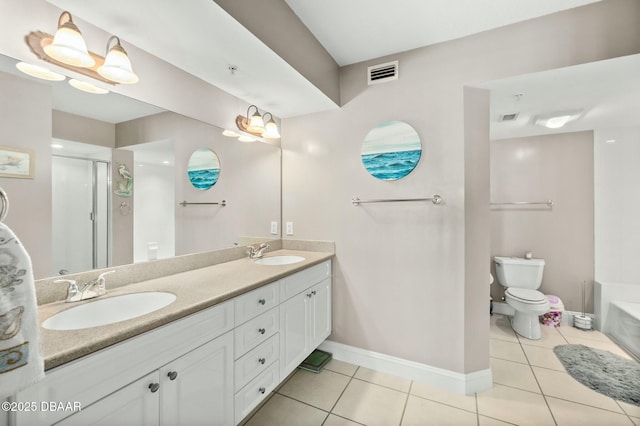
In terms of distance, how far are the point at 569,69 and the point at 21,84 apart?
2814 millimetres

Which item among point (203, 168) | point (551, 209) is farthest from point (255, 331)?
point (551, 209)

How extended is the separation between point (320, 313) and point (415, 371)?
2.73 feet

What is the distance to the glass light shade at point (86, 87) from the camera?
3.86 ft

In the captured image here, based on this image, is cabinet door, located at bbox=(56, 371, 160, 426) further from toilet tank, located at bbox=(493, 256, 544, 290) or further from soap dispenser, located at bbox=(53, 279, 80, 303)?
toilet tank, located at bbox=(493, 256, 544, 290)

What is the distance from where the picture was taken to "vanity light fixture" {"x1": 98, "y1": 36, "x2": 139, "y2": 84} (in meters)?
1.16

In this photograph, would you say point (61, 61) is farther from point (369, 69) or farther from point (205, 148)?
point (369, 69)

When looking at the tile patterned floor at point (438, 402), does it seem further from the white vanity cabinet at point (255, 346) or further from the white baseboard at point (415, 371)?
the white vanity cabinet at point (255, 346)

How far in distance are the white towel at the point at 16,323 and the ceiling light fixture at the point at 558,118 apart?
3411 mm

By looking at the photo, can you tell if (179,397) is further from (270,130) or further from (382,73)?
(382,73)

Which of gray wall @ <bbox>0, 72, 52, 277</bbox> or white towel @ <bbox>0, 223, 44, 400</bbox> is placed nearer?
white towel @ <bbox>0, 223, 44, 400</bbox>

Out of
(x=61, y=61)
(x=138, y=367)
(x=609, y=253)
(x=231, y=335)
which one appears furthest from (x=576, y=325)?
(x=61, y=61)

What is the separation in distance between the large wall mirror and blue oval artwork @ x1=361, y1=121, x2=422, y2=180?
1.12 metres

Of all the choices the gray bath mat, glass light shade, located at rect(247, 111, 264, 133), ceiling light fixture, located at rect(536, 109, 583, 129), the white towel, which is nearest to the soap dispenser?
the white towel

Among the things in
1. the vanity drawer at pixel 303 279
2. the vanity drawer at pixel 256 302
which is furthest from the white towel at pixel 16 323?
the vanity drawer at pixel 303 279
